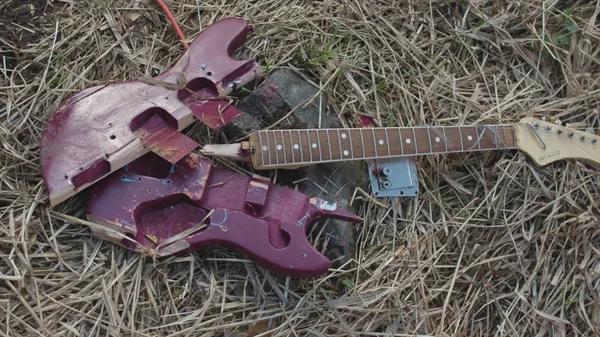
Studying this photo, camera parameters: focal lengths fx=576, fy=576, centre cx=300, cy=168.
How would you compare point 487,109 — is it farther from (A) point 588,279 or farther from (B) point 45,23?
(B) point 45,23

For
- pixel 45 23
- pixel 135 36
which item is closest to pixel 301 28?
pixel 135 36

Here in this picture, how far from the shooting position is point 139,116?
1.87 metres

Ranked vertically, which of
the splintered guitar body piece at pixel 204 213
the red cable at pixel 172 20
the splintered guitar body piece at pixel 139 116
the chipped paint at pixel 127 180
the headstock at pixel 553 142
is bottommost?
the headstock at pixel 553 142

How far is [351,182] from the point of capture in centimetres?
209

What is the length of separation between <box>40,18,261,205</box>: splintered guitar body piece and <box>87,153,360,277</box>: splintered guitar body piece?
80 millimetres

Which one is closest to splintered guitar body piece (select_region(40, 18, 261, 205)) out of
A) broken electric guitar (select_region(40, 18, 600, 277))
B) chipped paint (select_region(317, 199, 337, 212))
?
broken electric guitar (select_region(40, 18, 600, 277))

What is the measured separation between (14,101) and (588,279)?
6.95ft

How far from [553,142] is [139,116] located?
5.07ft

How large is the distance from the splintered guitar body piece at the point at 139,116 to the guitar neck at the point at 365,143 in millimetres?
174

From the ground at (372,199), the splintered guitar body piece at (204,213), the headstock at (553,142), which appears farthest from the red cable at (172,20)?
the headstock at (553,142)

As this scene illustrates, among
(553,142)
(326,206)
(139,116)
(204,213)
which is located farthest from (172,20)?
(553,142)

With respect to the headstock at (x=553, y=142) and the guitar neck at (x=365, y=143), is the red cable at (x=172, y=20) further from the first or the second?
the headstock at (x=553, y=142)

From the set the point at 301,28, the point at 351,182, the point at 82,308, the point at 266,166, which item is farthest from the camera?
the point at 301,28

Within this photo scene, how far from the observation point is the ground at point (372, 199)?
181cm
